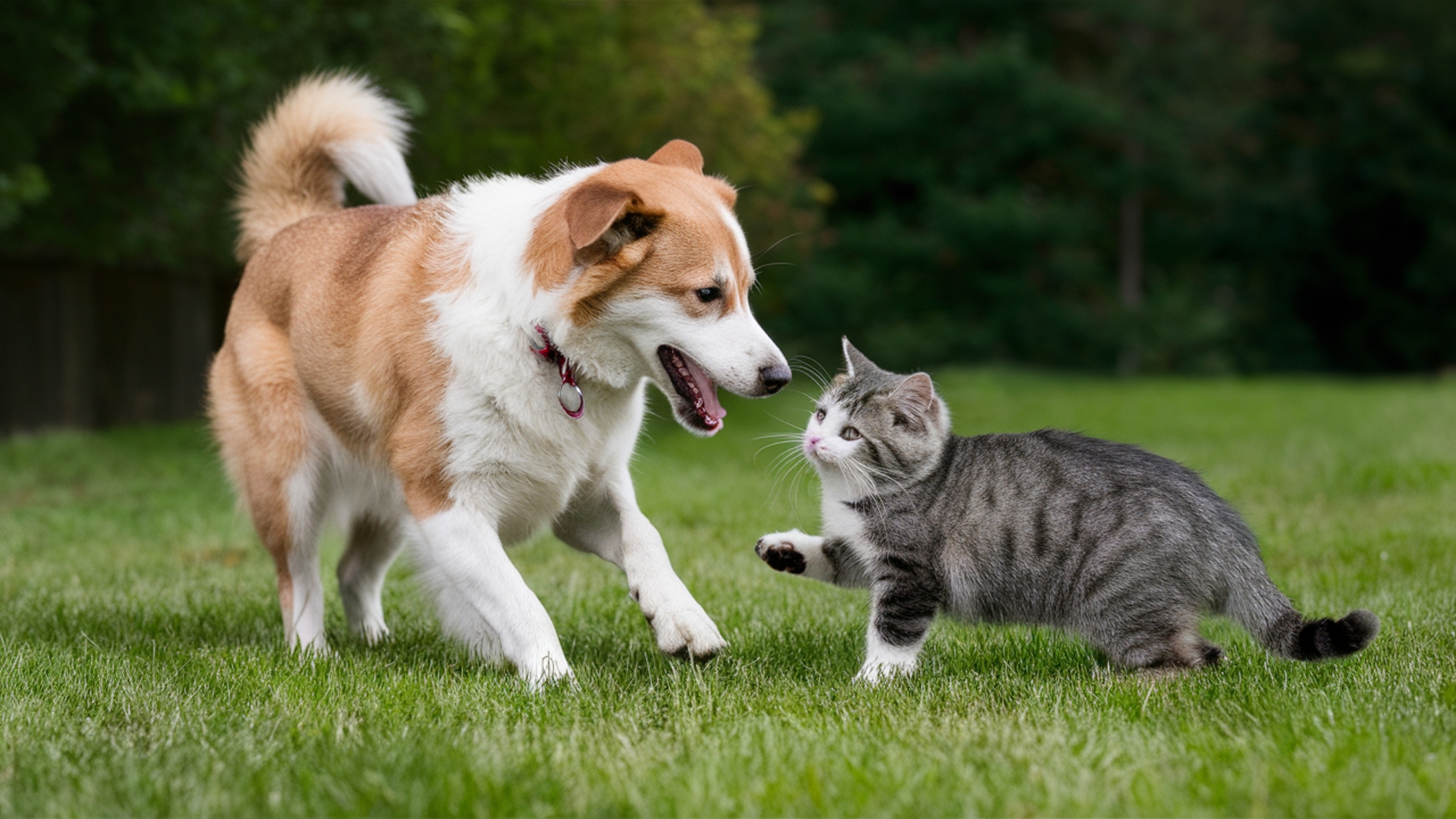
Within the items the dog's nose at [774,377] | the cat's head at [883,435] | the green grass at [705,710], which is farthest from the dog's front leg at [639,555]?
the dog's nose at [774,377]

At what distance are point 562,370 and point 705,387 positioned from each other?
45 centimetres

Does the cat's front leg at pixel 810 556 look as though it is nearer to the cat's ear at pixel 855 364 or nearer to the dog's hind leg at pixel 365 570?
the cat's ear at pixel 855 364

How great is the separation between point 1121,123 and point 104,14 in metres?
26.6

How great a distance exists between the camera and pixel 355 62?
37.6 ft

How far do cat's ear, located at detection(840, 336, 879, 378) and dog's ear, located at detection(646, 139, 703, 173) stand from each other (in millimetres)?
803

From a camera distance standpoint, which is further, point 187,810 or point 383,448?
point 383,448

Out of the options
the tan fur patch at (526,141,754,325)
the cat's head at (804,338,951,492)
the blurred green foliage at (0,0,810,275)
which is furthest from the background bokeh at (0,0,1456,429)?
the tan fur patch at (526,141,754,325)

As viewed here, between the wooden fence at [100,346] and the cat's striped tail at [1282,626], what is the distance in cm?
1300

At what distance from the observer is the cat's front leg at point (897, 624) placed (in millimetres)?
3879

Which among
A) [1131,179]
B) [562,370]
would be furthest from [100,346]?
[1131,179]

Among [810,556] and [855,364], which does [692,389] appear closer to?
[810,556]

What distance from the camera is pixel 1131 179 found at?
31812 millimetres

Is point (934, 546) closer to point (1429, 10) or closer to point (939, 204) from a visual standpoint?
point (939, 204)

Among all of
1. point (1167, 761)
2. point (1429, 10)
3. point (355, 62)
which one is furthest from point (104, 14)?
point (1429, 10)
